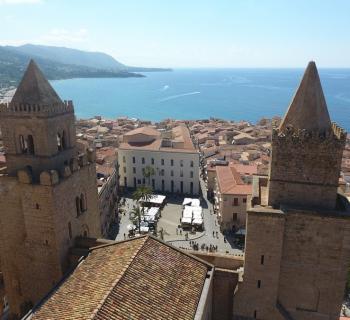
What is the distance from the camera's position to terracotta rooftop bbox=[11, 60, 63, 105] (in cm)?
1989

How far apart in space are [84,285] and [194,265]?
564 cm

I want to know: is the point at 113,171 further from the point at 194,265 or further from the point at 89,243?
the point at 194,265

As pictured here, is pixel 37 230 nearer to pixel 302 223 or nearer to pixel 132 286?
pixel 132 286

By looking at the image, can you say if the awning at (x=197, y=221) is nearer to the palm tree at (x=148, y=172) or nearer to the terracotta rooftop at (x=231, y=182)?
the terracotta rooftop at (x=231, y=182)

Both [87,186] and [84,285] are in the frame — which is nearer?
[84,285]

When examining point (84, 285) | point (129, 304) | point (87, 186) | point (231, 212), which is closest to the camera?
point (129, 304)

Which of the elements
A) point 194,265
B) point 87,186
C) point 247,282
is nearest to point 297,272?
point 247,282

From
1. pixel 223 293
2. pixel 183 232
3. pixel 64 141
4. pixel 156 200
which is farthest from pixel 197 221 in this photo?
pixel 64 141

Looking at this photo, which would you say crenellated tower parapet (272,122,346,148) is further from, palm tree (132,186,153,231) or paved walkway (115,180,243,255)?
palm tree (132,186,153,231)

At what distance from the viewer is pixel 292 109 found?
1755 cm

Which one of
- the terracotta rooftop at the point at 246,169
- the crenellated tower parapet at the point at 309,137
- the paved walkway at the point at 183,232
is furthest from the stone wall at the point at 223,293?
the terracotta rooftop at the point at 246,169

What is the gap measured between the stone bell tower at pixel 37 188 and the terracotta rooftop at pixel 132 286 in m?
3.25

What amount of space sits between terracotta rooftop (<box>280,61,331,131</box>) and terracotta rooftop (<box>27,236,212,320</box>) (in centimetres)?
898

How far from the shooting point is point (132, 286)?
15.1 metres
